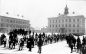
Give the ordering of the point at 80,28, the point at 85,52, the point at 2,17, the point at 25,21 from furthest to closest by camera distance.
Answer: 1. the point at 25,21
2. the point at 80,28
3. the point at 2,17
4. the point at 85,52

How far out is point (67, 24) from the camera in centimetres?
6253

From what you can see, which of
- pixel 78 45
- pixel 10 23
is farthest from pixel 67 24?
pixel 78 45

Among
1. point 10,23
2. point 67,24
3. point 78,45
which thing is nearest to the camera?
point 78,45

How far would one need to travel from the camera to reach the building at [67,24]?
195 ft

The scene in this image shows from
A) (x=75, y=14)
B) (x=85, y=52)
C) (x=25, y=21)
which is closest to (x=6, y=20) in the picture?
(x=25, y=21)

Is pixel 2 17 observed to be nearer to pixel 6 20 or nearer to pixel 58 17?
pixel 6 20

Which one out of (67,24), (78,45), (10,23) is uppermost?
(10,23)

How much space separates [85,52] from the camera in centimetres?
1370

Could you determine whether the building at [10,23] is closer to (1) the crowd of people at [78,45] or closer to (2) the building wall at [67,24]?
(2) the building wall at [67,24]

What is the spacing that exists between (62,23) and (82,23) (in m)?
9.19

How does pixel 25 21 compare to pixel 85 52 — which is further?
pixel 25 21

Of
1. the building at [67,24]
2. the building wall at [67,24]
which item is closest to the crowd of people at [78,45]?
the building at [67,24]

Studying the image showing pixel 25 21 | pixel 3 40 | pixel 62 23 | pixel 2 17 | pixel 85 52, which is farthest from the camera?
pixel 25 21

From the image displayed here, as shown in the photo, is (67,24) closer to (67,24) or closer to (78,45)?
(67,24)
